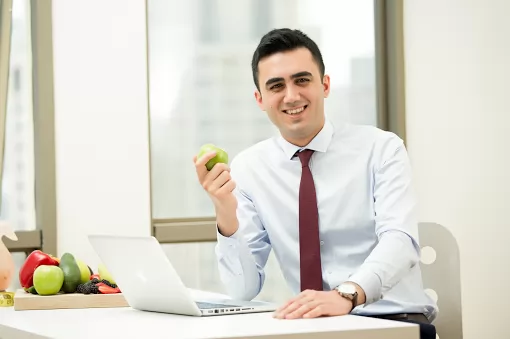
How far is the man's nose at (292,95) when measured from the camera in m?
2.44

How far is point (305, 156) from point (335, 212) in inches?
7.6

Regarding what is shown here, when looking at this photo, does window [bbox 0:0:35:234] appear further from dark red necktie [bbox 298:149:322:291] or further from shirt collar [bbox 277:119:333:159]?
dark red necktie [bbox 298:149:322:291]

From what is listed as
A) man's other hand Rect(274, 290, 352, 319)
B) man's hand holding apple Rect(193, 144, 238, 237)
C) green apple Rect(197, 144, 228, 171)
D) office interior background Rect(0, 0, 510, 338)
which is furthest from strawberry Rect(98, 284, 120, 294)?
office interior background Rect(0, 0, 510, 338)

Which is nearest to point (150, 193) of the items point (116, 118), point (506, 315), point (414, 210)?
point (116, 118)

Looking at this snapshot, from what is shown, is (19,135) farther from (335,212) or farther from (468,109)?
(468,109)

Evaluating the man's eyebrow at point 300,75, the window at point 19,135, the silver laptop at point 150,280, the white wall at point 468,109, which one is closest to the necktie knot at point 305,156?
the man's eyebrow at point 300,75

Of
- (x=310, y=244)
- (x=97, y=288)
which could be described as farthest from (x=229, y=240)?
(x=97, y=288)

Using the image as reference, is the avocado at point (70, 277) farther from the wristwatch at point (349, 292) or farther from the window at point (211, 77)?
the window at point (211, 77)

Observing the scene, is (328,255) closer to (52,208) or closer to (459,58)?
(52,208)

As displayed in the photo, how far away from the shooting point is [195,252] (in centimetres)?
373

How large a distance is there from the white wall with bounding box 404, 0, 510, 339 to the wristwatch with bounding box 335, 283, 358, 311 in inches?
85.3

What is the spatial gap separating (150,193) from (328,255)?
50.1 inches

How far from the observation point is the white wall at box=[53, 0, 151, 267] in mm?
3383

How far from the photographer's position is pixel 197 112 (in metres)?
3.80
